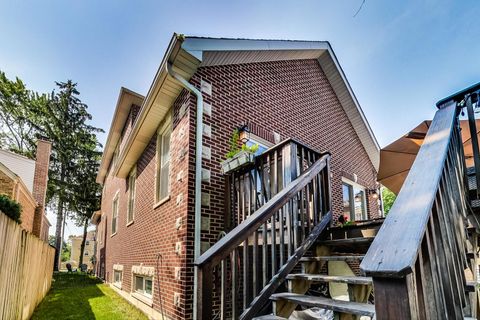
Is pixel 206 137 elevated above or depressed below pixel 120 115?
below

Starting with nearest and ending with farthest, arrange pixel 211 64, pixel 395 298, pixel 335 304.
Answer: pixel 395 298 < pixel 335 304 < pixel 211 64

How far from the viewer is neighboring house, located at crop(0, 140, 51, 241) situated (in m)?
9.36

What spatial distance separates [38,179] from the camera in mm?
14977

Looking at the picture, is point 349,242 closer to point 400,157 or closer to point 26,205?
point 400,157

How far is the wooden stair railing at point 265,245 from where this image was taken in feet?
7.17

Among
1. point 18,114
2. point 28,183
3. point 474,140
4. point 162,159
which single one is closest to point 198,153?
point 162,159

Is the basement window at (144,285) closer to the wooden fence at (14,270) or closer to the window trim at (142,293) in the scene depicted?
the window trim at (142,293)

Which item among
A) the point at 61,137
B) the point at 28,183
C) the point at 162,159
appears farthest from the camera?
the point at 61,137

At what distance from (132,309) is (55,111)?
72.7ft

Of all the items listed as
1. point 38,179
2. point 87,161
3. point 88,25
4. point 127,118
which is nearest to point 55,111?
point 87,161

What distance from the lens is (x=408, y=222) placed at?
1.18 metres

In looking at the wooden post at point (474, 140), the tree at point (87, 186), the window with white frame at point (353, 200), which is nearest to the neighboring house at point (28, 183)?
the tree at point (87, 186)

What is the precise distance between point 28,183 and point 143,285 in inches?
444

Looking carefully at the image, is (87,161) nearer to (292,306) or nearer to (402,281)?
(292,306)
